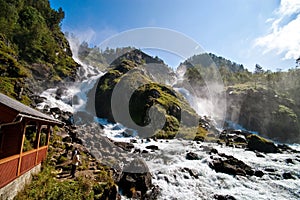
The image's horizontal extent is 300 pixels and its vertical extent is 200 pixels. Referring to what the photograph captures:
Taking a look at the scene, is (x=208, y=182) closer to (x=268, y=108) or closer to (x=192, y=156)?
(x=192, y=156)

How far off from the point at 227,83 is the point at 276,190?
81.9m

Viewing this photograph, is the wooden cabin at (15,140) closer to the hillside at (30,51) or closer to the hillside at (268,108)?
the hillside at (30,51)

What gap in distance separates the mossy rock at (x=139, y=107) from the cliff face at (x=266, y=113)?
864 inches

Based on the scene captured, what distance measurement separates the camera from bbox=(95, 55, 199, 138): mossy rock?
37938mm

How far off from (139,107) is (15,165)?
1336 inches

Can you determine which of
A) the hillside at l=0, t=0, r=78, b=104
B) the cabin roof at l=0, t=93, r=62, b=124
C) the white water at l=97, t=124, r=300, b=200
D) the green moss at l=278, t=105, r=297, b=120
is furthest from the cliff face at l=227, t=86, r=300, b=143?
the cabin roof at l=0, t=93, r=62, b=124

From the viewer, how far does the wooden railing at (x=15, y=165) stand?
24.2 feet

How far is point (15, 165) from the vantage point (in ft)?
28.2

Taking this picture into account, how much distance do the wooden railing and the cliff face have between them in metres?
57.8

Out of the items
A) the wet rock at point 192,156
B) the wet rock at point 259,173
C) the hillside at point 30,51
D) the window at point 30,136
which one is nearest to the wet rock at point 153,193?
the wet rock at point 192,156

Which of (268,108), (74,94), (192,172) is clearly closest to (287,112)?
(268,108)

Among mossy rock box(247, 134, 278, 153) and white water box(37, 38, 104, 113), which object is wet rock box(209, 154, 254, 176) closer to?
mossy rock box(247, 134, 278, 153)

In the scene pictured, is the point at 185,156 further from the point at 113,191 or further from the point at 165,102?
the point at 165,102

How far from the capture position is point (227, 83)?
93.3 meters
